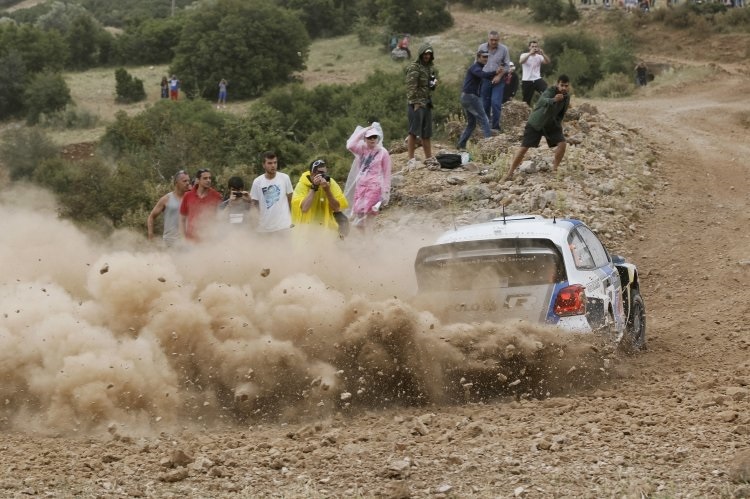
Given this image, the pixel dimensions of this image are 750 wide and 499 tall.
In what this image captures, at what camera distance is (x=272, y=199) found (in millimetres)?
12547

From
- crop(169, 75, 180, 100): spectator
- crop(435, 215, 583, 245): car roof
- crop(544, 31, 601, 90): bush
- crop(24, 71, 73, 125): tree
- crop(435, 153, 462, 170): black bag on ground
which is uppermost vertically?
crop(435, 215, 583, 245): car roof

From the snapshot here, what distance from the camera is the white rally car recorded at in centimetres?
953

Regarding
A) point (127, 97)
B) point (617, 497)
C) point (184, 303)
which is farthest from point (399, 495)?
point (127, 97)

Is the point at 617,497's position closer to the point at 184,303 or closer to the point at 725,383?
the point at 725,383

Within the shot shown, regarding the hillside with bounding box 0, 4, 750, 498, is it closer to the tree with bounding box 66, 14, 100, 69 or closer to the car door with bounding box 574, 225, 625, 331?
the car door with bounding box 574, 225, 625, 331

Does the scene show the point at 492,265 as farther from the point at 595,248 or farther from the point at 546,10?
the point at 546,10

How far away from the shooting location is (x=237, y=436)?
339 inches

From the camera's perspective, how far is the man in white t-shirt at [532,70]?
2134 centimetres

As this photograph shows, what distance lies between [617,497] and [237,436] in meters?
3.12

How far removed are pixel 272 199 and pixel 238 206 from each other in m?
0.39

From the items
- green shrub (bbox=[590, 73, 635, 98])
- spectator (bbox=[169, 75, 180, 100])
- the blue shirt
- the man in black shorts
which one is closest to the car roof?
the man in black shorts

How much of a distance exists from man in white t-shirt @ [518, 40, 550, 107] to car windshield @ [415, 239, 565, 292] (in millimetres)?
11993

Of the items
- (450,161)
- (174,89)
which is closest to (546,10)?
(174,89)

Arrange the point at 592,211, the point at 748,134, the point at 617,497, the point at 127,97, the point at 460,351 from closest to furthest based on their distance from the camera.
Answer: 1. the point at 617,497
2. the point at 460,351
3. the point at 592,211
4. the point at 748,134
5. the point at 127,97
